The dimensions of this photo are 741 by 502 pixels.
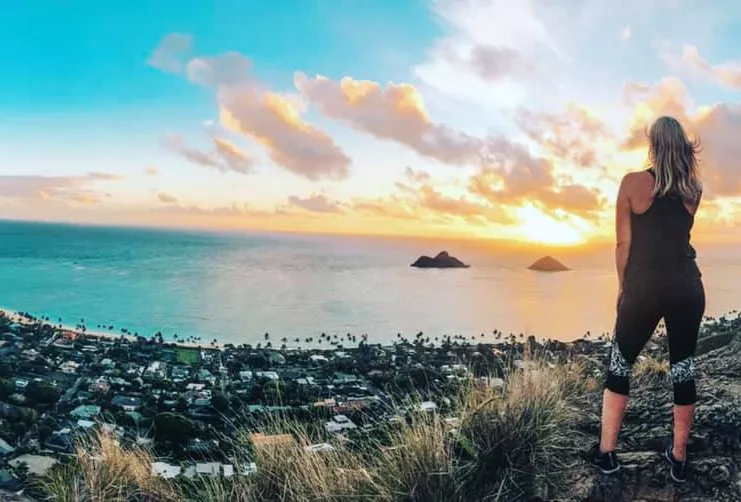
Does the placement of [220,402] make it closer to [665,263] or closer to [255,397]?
[255,397]

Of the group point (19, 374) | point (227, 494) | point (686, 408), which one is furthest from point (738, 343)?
point (19, 374)

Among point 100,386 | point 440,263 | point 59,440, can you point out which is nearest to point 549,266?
point 440,263

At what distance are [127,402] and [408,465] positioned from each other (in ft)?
47.8

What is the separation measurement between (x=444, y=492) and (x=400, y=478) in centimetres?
21

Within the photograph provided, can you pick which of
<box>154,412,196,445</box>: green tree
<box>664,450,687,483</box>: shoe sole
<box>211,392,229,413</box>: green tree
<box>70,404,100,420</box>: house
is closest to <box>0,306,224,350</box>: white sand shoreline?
<box>70,404,100,420</box>: house

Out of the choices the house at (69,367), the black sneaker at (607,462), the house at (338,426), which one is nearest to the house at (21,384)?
the house at (69,367)

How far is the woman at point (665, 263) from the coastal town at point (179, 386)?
43.2 inches

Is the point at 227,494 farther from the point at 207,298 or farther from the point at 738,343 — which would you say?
the point at 207,298

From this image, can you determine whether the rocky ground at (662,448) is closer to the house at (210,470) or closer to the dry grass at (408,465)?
the dry grass at (408,465)

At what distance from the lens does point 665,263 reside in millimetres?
2453

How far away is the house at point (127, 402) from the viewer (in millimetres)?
14513

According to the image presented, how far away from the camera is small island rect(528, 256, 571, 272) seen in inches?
3612

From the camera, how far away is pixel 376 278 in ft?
236

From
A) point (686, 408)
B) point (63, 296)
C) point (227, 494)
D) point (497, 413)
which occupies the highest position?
point (686, 408)
